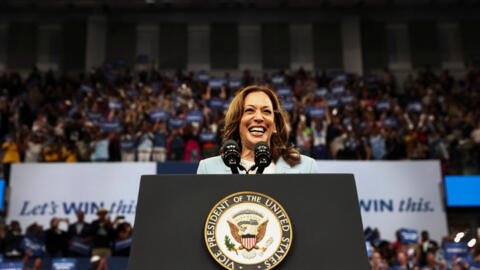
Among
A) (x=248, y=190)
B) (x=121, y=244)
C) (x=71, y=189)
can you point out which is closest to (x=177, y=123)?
(x=71, y=189)

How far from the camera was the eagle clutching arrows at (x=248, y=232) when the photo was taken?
4.86ft

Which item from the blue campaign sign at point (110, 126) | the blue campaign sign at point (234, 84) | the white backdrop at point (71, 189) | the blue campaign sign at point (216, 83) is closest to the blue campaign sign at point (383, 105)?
the blue campaign sign at point (234, 84)

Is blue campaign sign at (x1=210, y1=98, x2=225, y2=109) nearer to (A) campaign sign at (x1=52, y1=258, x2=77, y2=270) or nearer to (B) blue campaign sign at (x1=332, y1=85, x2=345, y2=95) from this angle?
(B) blue campaign sign at (x1=332, y1=85, x2=345, y2=95)

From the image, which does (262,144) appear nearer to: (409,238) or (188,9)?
(409,238)

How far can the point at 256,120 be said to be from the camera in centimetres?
230

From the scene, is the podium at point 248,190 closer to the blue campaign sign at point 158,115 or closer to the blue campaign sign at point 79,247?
the blue campaign sign at point 79,247

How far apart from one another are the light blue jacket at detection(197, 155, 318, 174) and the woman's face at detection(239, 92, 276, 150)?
13 cm

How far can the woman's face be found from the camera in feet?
7.52

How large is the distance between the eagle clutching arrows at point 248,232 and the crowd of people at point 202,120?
7.13 metres

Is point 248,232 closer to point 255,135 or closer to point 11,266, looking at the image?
point 255,135

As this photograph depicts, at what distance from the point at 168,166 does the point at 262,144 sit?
8.60 m

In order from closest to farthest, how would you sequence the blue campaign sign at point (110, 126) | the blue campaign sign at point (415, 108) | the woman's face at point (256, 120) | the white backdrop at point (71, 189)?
1. the woman's face at point (256, 120)
2. the white backdrop at point (71, 189)
3. the blue campaign sign at point (110, 126)
4. the blue campaign sign at point (415, 108)

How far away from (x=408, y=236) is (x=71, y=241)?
617 cm

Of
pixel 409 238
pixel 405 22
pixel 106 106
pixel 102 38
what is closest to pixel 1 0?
pixel 102 38
